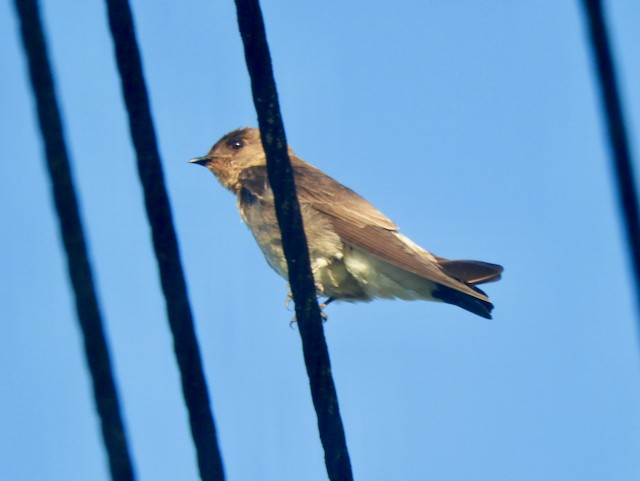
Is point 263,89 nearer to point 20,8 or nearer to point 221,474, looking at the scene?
point 20,8

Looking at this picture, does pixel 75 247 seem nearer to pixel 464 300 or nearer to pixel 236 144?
pixel 464 300

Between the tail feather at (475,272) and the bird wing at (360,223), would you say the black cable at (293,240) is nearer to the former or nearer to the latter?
the bird wing at (360,223)

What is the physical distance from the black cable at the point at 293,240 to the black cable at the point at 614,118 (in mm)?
1261

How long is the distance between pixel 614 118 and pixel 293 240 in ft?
5.31

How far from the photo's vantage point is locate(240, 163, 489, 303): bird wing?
7.56 meters

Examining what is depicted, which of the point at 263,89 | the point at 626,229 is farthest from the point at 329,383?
the point at 626,229

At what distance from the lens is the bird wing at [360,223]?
7559 mm

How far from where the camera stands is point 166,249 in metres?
2.69

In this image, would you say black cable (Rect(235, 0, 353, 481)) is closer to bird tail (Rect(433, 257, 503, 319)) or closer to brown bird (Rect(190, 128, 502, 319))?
brown bird (Rect(190, 128, 502, 319))

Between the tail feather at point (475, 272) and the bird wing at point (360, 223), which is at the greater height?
the bird wing at point (360, 223)

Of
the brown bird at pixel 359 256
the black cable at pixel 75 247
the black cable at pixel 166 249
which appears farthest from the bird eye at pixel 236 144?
the black cable at pixel 75 247

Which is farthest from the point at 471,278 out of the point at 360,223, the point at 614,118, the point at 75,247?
the point at 614,118

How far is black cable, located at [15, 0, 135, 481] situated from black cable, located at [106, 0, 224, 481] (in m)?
0.28

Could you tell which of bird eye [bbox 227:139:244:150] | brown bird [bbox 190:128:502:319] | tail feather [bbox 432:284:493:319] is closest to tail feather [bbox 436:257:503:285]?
brown bird [bbox 190:128:502:319]
